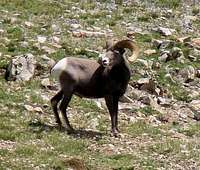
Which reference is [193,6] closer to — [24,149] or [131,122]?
[131,122]

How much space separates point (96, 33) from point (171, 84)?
18.2 ft

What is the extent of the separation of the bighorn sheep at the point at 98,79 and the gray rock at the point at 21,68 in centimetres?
343

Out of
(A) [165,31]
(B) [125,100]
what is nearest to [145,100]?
(B) [125,100]

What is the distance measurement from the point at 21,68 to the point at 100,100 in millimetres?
2781

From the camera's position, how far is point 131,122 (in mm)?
18859

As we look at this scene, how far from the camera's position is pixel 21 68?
21219mm

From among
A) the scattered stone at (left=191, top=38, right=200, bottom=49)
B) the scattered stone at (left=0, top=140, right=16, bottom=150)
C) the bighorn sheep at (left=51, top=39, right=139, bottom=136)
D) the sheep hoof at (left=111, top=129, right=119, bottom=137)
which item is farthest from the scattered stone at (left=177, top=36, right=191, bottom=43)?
the scattered stone at (left=0, top=140, right=16, bottom=150)

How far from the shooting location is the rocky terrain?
607 inches

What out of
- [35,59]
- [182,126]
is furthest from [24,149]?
[35,59]

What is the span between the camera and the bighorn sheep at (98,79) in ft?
56.9

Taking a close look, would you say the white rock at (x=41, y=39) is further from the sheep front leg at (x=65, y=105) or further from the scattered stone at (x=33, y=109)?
the sheep front leg at (x=65, y=105)

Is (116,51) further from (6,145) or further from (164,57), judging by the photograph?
(164,57)

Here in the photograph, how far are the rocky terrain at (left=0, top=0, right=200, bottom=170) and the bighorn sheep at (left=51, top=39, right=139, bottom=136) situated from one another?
0.70 metres

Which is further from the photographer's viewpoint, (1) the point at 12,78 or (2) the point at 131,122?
(1) the point at 12,78
